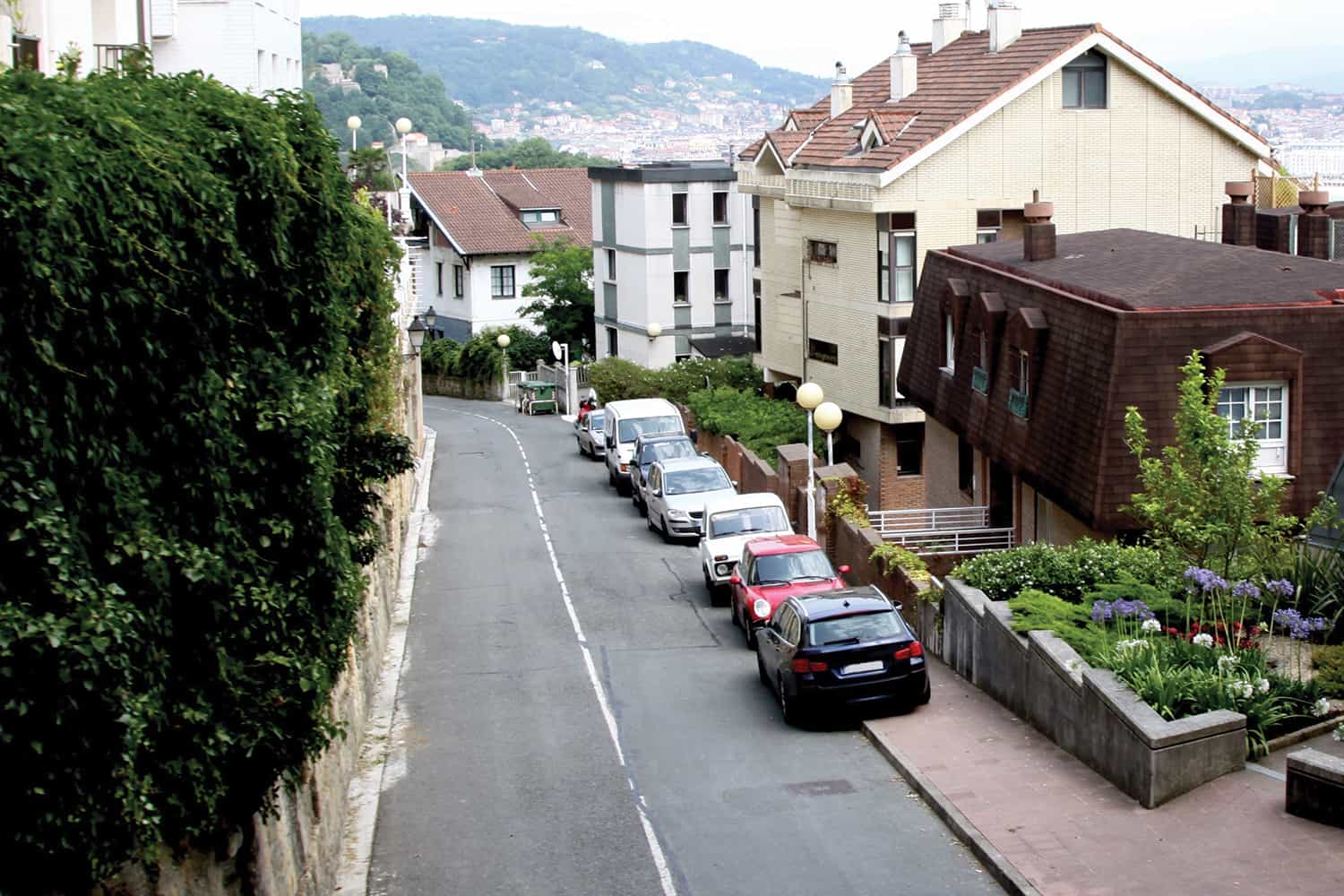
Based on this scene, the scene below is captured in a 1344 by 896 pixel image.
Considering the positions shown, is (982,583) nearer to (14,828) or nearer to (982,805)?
(982,805)

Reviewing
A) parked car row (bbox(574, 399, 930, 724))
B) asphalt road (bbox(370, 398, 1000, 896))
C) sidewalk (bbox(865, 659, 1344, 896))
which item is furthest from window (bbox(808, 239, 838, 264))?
sidewalk (bbox(865, 659, 1344, 896))

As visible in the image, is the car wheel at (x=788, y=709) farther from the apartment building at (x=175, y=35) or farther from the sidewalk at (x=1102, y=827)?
the apartment building at (x=175, y=35)

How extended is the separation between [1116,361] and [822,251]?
2111cm

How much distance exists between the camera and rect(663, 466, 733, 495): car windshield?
35.7 metres

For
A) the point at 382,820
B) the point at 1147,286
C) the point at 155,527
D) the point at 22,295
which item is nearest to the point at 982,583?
the point at 1147,286

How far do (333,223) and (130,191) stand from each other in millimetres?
3289

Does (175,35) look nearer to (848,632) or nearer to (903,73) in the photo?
(848,632)

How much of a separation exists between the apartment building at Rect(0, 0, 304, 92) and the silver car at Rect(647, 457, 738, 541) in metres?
11.3

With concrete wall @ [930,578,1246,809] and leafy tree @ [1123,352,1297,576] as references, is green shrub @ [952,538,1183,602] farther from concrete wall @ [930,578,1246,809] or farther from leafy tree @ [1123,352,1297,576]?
leafy tree @ [1123,352,1297,576]

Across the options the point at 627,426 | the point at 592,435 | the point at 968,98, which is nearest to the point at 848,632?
the point at 968,98

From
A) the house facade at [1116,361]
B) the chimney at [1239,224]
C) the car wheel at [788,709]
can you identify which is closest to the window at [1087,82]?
the chimney at [1239,224]

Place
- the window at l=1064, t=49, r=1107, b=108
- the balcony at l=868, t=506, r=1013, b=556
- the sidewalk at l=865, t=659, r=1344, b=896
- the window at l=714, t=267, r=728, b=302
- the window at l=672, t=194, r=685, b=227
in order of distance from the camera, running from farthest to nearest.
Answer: the window at l=714, t=267, r=728, b=302
the window at l=672, t=194, r=685, b=227
the window at l=1064, t=49, r=1107, b=108
the balcony at l=868, t=506, r=1013, b=556
the sidewalk at l=865, t=659, r=1344, b=896

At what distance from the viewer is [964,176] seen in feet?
133

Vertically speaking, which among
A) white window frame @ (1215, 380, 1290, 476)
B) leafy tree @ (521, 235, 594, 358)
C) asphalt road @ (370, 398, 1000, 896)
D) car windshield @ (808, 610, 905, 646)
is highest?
leafy tree @ (521, 235, 594, 358)
